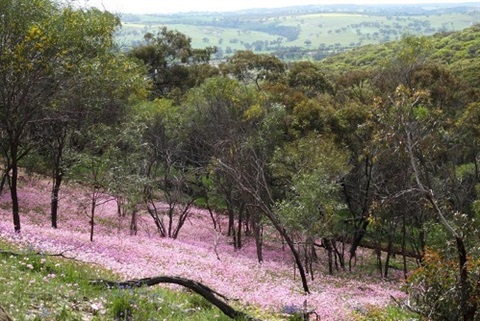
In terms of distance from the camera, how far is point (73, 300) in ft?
28.0

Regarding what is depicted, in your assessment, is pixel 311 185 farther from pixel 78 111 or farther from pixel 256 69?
pixel 256 69

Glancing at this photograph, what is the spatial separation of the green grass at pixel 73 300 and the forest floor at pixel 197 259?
3.60 feet

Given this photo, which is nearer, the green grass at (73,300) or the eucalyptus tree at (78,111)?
the green grass at (73,300)

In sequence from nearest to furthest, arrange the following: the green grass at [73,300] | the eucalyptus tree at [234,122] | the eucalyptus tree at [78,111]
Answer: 1. the green grass at [73,300]
2. the eucalyptus tree at [78,111]
3. the eucalyptus tree at [234,122]

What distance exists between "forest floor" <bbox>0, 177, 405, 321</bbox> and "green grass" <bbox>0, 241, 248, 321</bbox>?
110 cm

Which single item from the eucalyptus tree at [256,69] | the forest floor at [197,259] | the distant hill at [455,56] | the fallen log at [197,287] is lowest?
the forest floor at [197,259]

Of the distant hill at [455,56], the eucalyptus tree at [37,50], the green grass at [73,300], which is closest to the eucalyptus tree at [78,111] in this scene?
the eucalyptus tree at [37,50]

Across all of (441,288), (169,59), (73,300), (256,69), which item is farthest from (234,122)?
(169,59)

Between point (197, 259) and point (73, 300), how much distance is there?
14.5m

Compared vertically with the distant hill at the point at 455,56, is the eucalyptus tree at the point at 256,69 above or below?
below

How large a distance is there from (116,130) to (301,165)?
1055 centimetres

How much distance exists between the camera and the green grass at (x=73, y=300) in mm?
7500

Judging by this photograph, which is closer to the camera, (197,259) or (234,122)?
(197,259)

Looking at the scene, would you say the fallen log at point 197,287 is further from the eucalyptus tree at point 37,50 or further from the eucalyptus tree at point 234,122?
the eucalyptus tree at point 234,122
